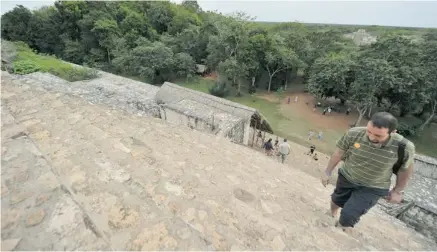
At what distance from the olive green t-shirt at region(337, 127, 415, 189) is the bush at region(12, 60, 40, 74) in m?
18.3

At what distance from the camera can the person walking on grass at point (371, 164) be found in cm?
276

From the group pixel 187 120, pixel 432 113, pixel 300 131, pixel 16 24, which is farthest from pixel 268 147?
pixel 16 24

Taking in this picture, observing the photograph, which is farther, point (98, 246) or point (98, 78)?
point (98, 78)

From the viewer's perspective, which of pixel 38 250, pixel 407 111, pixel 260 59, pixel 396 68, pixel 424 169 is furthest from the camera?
pixel 260 59

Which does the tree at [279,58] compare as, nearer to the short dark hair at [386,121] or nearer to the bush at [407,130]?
the bush at [407,130]

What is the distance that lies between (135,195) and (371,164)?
275 cm

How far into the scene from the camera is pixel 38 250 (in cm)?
161

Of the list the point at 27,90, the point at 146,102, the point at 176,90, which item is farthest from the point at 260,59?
the point at 27,90

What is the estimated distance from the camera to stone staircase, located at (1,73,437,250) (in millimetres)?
1914

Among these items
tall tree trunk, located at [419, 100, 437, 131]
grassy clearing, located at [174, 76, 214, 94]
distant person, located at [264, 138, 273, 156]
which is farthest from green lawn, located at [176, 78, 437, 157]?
grassy clearing, located at [174, 76, 214, 94]

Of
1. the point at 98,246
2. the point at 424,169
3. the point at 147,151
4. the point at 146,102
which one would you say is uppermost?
the point at 98,246

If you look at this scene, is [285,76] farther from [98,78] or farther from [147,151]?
[147,151]

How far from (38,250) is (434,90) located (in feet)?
72.3

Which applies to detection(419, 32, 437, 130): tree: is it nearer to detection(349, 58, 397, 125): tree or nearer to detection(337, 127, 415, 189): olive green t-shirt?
detection(349, 58, 397, 125): tree
